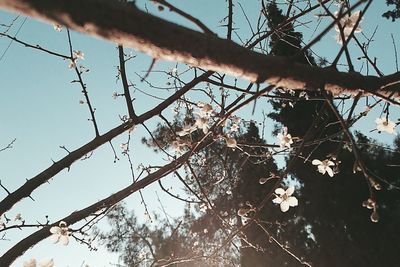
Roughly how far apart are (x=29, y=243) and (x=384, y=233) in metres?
7.27

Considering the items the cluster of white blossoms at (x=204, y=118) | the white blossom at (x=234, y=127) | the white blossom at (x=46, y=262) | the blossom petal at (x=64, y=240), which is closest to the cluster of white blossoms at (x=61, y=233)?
the blossom petal at (x=64, y=240)

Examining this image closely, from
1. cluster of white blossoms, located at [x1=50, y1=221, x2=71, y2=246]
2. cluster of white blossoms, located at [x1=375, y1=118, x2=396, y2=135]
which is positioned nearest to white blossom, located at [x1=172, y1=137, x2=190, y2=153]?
cluster of white blossoms, located at [x1=50, y1=221, x2=71, y2=246]

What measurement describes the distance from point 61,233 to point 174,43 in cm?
156

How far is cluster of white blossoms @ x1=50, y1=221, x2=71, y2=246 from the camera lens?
1907 mm

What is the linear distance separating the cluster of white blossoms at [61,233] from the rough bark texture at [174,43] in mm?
1465

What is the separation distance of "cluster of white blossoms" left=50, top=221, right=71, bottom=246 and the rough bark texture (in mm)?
1465

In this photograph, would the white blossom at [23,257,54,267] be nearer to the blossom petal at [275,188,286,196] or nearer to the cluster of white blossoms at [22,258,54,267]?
the cluster of white blossoms at [22,258,54,267]

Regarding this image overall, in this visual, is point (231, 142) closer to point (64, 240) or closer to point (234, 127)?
A: point (64, 240)

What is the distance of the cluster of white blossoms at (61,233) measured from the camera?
1.91 m

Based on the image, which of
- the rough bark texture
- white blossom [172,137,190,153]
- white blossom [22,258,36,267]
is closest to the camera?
the rough bark texture

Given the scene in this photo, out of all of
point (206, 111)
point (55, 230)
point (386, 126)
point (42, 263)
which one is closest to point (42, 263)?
point (42, 263)

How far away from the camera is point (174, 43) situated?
2.51 ft

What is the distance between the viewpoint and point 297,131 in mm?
8227

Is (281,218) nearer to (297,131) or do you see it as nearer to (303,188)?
(303,188)
